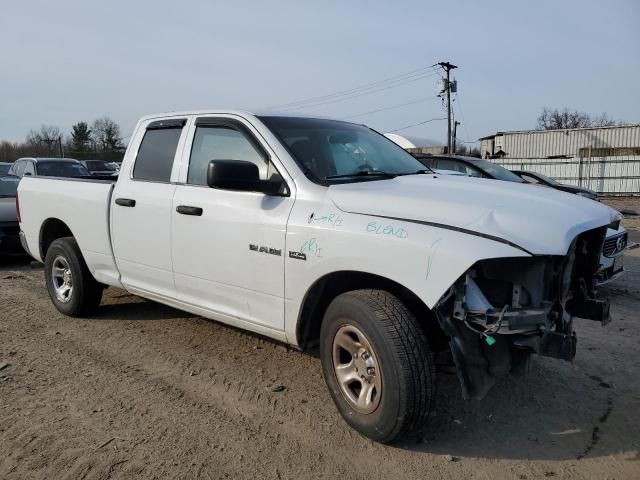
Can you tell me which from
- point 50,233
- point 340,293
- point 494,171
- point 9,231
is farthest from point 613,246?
point 9,231

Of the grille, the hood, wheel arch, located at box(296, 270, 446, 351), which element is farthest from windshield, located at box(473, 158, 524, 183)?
wheel arch, located at box(296, 270, 446, 351)

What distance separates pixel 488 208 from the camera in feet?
9.31

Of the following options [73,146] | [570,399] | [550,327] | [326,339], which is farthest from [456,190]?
[73,146]

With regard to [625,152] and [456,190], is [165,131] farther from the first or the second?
[625,152]

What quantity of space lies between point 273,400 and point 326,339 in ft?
2.35

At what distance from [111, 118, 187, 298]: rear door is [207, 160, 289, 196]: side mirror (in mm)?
953

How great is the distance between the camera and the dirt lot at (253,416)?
9.41 ft

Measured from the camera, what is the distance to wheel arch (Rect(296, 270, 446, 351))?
3.14 m

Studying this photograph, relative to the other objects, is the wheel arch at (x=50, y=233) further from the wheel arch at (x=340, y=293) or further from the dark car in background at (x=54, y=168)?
the dark car in background at (x=54, y=168)

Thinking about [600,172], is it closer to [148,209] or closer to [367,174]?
[367,174]

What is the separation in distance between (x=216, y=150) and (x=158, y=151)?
→ 2.45 feet

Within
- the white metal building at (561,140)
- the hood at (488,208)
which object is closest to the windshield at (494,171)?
the hood at (488,208)

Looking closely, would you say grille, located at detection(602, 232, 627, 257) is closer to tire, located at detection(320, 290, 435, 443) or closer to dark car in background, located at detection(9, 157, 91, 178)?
tire, located at detection(320, 290, 435, 443)

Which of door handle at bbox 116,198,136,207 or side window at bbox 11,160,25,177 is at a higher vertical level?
side window at bbox 11,160,25,177
